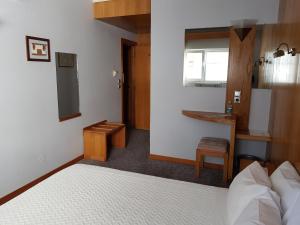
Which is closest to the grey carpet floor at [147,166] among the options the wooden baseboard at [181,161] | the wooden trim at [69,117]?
the wooden baseboard at [181,161]

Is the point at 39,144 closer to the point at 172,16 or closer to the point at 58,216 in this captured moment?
the point at 58,216

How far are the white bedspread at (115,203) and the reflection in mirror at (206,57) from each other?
184 centimetres

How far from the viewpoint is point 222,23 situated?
3.06 meters

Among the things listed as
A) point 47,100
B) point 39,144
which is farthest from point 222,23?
point 39,144

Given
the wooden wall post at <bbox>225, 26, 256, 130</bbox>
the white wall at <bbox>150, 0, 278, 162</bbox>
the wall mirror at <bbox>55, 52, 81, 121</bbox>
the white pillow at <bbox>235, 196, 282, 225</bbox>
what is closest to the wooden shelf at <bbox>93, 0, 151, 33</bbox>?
the white wall at <bbox>150, 0, 278, 162</bbox>

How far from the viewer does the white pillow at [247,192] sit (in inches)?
48.0

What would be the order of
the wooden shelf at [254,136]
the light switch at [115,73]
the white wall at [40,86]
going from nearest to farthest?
the white wall at [40,86] → the wooden shelf at [254,136] → the light switch at [115,73]

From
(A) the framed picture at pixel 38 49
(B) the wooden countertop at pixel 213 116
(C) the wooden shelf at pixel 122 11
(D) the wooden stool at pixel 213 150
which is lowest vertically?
(D) the wooden stool at pixel 213 150

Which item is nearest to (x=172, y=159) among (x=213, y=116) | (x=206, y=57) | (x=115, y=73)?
(x=213, y=116)

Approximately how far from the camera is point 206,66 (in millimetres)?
3240

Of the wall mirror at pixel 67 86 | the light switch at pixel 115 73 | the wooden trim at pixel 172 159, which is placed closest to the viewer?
the wall mirror at pixel 67 86

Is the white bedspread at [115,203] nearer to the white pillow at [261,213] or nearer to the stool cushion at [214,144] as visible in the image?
the white pillow at [261,213]

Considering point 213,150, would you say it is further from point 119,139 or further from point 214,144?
point 119,139

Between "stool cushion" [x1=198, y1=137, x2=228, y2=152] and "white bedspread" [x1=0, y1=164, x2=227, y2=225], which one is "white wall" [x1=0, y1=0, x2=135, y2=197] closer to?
"white bedspread" [x1=0, y1=164, x2=227, y2=225]
